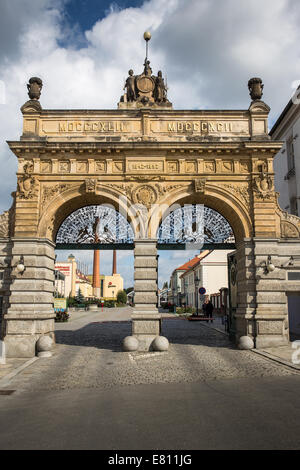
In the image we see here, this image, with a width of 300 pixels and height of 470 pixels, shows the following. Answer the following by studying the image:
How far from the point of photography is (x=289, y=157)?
22188 mm

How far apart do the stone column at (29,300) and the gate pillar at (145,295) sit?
3.36 metres

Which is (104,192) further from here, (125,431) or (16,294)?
(125,431)

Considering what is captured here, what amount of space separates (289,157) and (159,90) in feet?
30.4

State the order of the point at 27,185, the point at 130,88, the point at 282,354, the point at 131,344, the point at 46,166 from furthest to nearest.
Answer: the point at 130,88 < the point at 46,166 < the point at 27,185 < the point at 131,344 < the point at 282,354

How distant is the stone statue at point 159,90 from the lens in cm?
1716

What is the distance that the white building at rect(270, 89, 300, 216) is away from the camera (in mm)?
20797

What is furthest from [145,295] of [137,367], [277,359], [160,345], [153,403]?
[153,403]

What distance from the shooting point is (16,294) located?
14266mm

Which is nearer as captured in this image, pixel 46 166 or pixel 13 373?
pixel 13 373

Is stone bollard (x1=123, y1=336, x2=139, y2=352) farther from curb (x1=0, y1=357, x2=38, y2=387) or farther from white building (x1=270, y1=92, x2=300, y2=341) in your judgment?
white building (x1=270, y1=92, x2=300, y2=341)

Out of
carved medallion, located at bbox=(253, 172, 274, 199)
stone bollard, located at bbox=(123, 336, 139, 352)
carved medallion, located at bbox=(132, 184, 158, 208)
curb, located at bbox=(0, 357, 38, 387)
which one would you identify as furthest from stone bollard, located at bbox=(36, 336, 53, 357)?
carved medallion, located at bbox=(253, 172, 274, 199)

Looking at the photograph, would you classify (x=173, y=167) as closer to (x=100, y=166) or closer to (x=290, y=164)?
(x=100, y=166)
